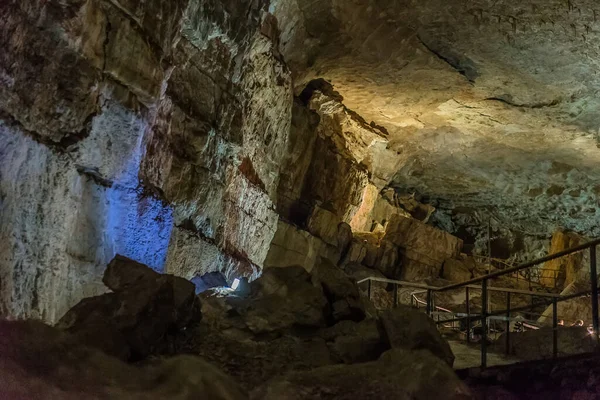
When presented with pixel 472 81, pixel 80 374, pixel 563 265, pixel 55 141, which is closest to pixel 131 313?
pixel 80 374

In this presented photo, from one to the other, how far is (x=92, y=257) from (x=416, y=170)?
13754 mm

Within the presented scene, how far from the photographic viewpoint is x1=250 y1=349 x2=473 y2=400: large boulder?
4223 millimetres

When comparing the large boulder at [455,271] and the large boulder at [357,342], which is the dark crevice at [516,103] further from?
the large boulder at [357,342]

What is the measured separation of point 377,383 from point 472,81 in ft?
31.8

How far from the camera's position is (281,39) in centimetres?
1120

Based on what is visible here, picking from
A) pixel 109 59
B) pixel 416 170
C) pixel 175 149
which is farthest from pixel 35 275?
pixel 416 170

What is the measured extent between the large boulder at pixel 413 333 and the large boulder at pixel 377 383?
0.70 meters

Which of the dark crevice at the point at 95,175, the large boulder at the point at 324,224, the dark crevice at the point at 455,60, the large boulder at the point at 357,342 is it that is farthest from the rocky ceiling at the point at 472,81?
the large boulder at the point at 357,342

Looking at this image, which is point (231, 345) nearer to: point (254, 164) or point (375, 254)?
point (254, 164)

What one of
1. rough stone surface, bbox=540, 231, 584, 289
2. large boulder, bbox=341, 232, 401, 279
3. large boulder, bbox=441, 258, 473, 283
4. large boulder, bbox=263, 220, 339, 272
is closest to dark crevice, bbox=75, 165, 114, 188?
large boulder, bbox=263, 220, 339, 272

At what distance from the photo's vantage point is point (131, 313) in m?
5.11

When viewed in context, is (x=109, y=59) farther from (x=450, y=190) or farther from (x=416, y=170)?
(x=450, y=190)

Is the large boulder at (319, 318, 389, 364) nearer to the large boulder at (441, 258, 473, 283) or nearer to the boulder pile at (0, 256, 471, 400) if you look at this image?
the boulder pile at (0, 256, 471, 400)

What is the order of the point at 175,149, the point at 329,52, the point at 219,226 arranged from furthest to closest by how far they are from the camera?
1. the point at 329,52
2. the point at 219,226
3. the point at 175,149
